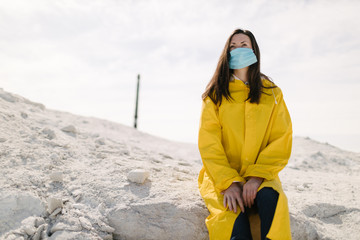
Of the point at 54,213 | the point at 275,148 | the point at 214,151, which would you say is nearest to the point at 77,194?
the point at 54,213

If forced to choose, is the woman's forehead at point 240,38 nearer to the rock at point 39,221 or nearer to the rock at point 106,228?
the rock at point 106,228

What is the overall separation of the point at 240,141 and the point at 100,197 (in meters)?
1.42

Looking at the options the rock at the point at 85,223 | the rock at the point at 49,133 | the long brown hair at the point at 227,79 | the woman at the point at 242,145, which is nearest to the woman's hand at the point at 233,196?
the woman at the point at 242,145

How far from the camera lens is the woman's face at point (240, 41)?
271cm

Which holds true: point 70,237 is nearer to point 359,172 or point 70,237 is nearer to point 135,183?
point 135,183

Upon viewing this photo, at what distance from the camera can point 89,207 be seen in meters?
2.67

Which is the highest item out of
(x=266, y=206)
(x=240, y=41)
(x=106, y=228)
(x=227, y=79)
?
(x=240, y=41)

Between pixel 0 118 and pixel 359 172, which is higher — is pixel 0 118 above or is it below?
above

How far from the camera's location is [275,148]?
95.1 inches

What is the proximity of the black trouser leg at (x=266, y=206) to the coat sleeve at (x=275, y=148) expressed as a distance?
155 mm

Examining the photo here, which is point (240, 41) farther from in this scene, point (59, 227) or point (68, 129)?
point (68, 129)

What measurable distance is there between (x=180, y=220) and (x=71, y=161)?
1.58 meters

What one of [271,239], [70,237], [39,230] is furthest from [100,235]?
[271,239]

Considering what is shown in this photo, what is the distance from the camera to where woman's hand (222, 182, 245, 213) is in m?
2.17
